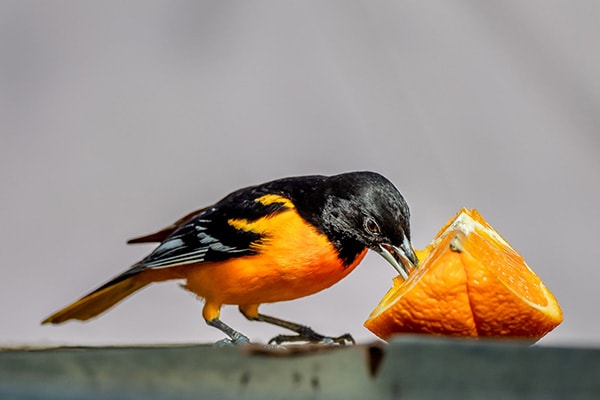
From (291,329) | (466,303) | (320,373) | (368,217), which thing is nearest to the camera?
(320,373)

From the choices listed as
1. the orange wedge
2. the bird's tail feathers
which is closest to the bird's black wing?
the bird's tail feathers

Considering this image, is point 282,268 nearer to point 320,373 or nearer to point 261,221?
point 261,221

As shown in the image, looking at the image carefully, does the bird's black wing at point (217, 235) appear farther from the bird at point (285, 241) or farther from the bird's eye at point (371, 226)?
the bird's eye at point (371, 226)

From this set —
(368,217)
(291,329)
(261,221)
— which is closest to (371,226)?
(368,217)

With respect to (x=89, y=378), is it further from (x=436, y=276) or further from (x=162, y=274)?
(x=162, y=274)

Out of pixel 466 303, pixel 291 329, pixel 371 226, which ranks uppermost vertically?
pixel 371 226

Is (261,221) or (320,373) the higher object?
(261,221)

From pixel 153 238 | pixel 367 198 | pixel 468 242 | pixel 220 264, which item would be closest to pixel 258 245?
pixel 220 264

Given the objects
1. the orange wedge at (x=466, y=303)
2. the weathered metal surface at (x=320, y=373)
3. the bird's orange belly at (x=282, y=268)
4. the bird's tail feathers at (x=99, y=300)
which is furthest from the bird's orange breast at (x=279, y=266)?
the weathered metal surface at (x=320, y=373)
